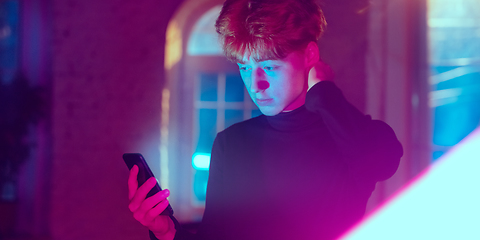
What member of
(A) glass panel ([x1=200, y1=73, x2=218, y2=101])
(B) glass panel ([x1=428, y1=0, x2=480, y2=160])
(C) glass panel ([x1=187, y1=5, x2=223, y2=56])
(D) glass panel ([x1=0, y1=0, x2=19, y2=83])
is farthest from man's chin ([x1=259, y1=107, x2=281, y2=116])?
(D) glass panel ([x1=0, y1=0, x2=19, y2=83])

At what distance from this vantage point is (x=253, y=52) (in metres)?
0.86

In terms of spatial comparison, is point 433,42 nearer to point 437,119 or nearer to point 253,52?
point 437,119

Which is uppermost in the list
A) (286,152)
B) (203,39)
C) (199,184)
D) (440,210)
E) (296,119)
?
(203,39)

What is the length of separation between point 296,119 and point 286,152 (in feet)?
0.36

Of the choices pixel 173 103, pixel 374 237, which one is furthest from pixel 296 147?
pixel 173 103

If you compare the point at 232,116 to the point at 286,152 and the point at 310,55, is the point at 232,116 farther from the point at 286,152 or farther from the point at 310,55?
the point at 310,55

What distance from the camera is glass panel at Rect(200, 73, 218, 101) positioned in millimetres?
2418

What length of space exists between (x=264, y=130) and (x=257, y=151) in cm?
7

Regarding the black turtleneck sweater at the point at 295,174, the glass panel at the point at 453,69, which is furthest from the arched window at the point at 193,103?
the black turtleneck sweater at the point at 295,174

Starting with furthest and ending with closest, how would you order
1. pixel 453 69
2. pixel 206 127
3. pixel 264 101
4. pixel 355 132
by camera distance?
→ pixel 206 127 → pixel 453 69 → pixel 264 101 → pixel 355 132

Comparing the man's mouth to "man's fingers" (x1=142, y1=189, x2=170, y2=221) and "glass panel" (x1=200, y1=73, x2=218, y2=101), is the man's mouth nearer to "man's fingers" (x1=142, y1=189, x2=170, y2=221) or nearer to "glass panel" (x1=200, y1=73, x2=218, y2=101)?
"man's fingers" (x1=142, y1=189, x2=170, y2=221)

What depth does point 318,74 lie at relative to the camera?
82cm

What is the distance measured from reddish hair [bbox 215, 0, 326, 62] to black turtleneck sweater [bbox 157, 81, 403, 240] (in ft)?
0.53

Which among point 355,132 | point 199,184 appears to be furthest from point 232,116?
Result: point 355,132
